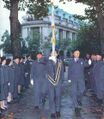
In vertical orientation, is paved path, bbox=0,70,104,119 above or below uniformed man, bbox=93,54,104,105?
below

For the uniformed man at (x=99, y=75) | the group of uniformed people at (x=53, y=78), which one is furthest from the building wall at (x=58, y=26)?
the group of uniformed people at (x=53, y=78)

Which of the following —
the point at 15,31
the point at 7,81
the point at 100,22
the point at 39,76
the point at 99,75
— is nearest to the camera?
the point at 7,81

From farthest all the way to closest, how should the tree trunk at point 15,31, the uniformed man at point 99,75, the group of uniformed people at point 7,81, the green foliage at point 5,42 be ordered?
the green foliage at point 5,42, the tree trunk at point 15,31, the uniformed man at point 99,75, the group of uniformed people at point 7,81

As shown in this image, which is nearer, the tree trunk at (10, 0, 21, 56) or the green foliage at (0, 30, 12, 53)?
the tree trunk at (10, 0, 21, 56)

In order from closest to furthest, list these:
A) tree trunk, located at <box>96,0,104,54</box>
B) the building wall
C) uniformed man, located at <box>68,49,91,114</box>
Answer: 1. uniformed man, located at <box>68,49,91,114</box>
2. tree trunk, located at <box>96,0,104,54</box>
3. the building wall

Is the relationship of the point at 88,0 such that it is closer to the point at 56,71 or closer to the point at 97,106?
the point at 97,106

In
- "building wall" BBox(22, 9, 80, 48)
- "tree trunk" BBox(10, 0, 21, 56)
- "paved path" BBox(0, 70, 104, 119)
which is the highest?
"building wall" BBox(22, 9, 80, 48)

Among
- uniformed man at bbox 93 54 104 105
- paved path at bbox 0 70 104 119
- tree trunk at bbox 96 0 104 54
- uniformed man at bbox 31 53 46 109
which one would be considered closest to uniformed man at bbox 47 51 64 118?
paved path at bbox 0 70 104 119


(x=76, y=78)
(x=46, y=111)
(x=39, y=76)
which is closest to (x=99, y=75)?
(x=76, y=78)

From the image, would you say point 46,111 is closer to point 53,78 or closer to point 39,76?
point 39,76

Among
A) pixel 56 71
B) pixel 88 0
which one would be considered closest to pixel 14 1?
pixel 88 0

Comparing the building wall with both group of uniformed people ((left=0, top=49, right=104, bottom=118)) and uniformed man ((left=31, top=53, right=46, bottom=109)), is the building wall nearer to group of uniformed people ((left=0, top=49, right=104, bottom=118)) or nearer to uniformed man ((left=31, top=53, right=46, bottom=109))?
group of uniformed people ((left=0, top=49, right=104, bottom=118))

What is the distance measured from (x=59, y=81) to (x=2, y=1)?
19.5 metres

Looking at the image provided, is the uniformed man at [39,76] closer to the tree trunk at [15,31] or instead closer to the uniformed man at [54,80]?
the uniformed man at [54,80]
